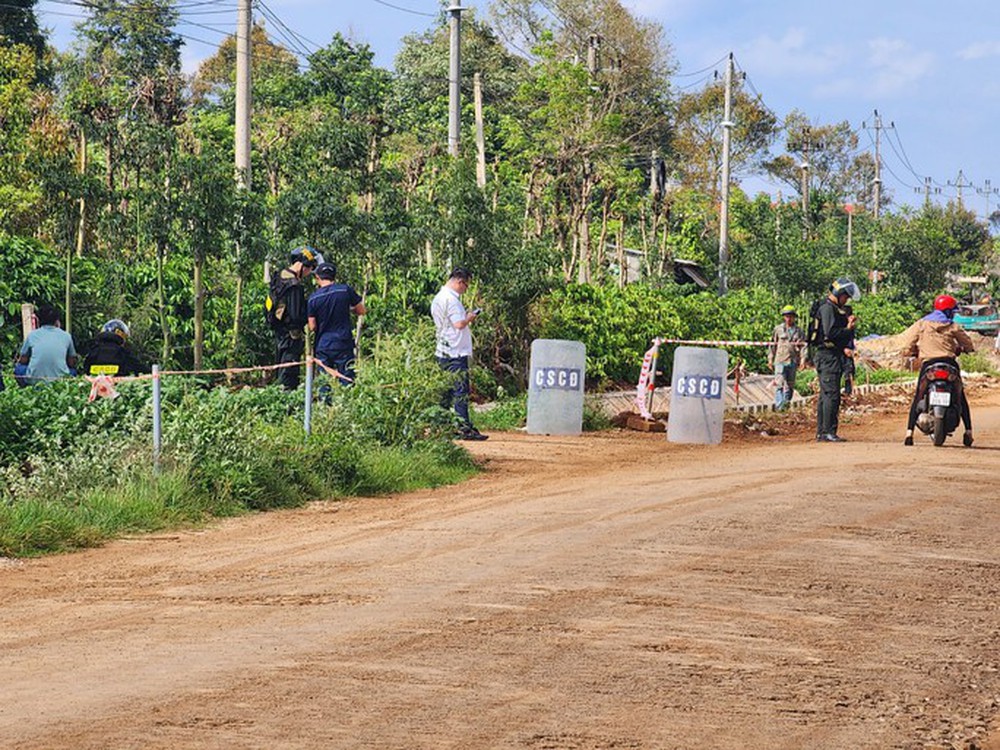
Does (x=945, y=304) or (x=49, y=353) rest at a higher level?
(x=945, y=304)

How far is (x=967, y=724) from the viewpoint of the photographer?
21.7 ft

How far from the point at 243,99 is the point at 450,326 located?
7099mm

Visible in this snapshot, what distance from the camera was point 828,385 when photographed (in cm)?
1989

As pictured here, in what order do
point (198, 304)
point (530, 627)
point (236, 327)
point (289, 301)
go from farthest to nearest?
point (236, 327) → point (198, 304) → point (289, 301) → point (530, 627)

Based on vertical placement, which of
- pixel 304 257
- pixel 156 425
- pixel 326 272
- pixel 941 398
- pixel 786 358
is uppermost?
pixel 304 257

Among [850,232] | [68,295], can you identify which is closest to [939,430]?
[68,295]

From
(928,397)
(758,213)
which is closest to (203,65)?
(758,213)

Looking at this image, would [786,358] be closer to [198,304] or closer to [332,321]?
[198,304]

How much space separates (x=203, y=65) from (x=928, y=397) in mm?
57769

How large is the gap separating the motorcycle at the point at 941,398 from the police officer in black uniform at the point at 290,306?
7299 millimetres

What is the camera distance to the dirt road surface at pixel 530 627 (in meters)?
6.23

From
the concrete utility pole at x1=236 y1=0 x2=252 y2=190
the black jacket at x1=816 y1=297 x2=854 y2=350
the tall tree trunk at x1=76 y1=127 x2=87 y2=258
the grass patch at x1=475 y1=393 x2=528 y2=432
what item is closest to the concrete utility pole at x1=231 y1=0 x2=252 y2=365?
the concrete utility pole at x1=236 y1=0 x2=252 y2=190

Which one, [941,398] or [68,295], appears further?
[68,295]

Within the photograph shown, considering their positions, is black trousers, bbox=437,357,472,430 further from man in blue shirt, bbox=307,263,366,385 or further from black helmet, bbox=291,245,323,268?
black helmet, bbox=291,245,323,268
